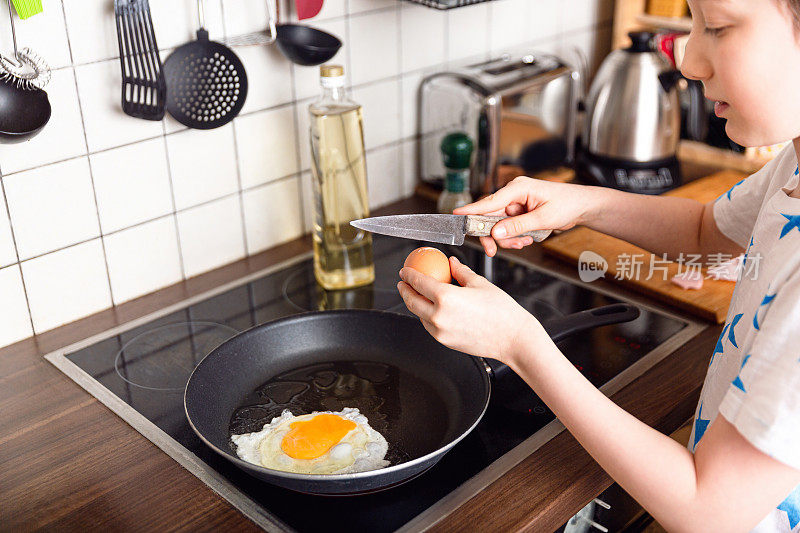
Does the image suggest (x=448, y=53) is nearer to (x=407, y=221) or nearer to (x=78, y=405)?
(x=407, y=221)

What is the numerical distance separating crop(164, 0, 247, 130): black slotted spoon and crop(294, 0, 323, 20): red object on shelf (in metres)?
0.14

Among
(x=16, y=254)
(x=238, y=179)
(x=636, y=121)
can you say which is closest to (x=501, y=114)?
(x=636, y=121)

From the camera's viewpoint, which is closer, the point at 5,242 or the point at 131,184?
Answer: the point at 5,242

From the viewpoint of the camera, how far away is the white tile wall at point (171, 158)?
3.42ft

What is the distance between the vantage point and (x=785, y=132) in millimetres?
694

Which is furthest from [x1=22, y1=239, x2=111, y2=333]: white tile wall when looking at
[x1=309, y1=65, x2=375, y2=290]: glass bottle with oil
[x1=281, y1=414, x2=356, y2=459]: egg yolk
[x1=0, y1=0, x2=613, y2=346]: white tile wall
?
[x1=281, y1=414, x2=356, y2=459]: egg yolk

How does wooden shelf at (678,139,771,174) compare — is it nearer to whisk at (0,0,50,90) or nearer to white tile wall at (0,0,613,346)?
white tile wall at (0,0,613,346)

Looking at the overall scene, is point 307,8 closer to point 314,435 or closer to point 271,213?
point 271,213

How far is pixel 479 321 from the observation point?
764 millimetres

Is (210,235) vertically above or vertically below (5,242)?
below

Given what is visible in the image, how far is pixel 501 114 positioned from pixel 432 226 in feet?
2.02

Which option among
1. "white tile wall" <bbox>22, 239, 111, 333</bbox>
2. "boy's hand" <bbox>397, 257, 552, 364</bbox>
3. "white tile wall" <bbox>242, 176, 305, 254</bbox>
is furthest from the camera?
"white tile wall" <bbox>242, 176, 305, 254</bbox>

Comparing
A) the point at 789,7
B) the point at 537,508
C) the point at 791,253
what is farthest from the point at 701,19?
the point at 537,508

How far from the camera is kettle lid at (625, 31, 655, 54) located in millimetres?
1569
